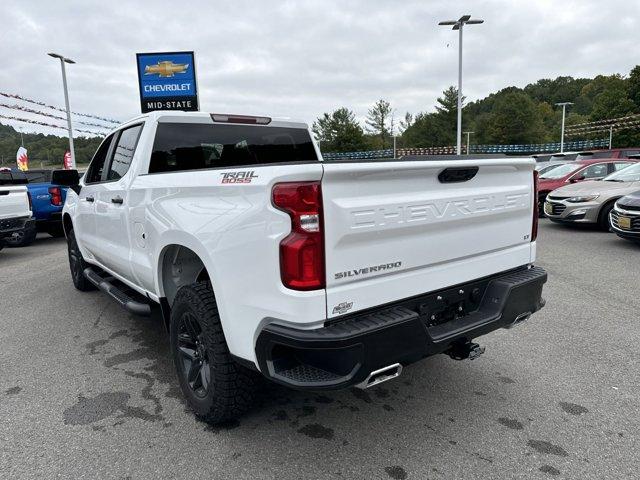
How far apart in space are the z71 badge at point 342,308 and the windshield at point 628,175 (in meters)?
10.1

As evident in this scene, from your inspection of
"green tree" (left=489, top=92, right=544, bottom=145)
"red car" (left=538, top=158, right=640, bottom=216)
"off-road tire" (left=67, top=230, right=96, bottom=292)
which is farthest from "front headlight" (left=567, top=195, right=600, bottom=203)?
"green tree" (left=489, top=92, right=544, bottom=145)

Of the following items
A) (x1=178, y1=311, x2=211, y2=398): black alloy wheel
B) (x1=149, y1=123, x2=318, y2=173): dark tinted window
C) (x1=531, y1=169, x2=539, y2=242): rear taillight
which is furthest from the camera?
(x1=149, y1=123, x2=318, y2=173): dark tinted window

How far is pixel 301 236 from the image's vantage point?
2.08 meters

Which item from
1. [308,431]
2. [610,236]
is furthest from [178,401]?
[610,236]

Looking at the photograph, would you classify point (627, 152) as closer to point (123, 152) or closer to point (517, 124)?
point (123, 152)

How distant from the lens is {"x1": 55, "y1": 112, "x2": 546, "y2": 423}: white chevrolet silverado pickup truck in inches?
82.9

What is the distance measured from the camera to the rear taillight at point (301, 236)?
2064mm

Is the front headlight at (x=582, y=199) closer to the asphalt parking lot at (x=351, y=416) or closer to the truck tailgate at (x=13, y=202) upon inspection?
the asphalt parking lot at (x=351, y=416)

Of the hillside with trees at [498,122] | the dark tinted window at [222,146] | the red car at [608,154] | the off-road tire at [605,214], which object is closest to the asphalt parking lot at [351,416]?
the dark tinted window at [222,146]

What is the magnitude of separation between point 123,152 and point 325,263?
2799mm

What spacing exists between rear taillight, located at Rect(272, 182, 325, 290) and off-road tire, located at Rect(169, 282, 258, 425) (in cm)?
73

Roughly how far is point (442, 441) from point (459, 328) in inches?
26.1

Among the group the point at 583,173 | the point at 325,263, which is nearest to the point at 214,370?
the point at 325,263

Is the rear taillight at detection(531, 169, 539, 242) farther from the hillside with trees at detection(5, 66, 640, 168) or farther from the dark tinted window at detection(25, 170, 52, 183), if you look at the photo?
the hillside with trees at detection(5, 66, 640, 168)
